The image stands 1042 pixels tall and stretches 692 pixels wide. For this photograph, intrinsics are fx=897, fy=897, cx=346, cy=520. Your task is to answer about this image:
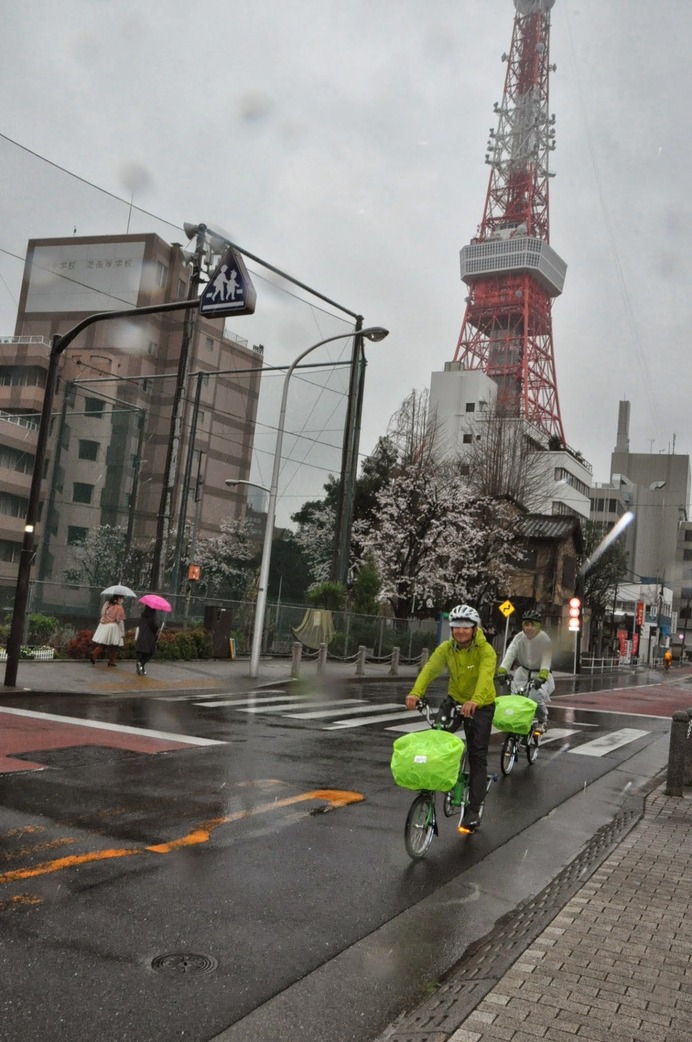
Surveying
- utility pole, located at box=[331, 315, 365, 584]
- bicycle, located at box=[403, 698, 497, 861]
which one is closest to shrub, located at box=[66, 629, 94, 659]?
utility pole, located at box=[331, 315, 365, 584]

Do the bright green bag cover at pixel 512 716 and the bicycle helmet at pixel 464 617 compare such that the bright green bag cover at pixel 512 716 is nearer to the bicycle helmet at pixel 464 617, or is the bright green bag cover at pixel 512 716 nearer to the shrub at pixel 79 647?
the bicycle helmet at pixel 464 617

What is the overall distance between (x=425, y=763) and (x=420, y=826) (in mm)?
663

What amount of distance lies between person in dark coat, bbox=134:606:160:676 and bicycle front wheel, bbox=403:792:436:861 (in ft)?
41.1

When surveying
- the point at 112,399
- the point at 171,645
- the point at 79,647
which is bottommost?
the point at 79,647

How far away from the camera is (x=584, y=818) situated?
8.42 metres

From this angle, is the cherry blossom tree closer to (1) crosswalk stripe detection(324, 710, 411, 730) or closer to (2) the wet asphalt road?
(1) crosswalk stripe detection(324, 710, 411, 730)

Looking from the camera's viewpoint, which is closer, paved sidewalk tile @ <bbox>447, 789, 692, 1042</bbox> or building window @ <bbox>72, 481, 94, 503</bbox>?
paved sidewalk tile @ <bbox>447, 789, 692, 1042</bbox>

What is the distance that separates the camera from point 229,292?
13586 millimetres

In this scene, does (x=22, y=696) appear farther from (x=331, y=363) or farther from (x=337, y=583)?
(x=331, y=363)

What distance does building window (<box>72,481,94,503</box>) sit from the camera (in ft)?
87.9

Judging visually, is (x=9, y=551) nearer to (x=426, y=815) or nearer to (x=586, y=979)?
(x=426, y=815)

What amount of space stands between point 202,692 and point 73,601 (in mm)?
6366

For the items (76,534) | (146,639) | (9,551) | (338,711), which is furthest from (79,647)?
(338,711)

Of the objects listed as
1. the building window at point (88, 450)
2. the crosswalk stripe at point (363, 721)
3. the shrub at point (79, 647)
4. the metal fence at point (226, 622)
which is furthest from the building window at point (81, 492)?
the crosswalk stripe at point (363, 721)
